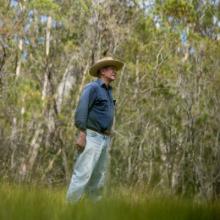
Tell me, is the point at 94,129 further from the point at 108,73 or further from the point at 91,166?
the point at 108,73

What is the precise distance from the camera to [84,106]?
5.59 m

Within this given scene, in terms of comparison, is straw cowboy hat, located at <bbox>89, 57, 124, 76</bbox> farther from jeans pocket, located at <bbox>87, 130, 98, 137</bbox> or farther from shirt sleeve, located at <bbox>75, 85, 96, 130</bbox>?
jeans pocket, located at <bbox>87, 130, 98, 137</bbox>

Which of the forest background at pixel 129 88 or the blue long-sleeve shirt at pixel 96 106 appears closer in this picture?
the blue long-sleeve shirt at pixel 96 106

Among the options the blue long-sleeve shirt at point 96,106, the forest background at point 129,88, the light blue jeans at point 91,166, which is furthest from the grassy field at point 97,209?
the forest background at point 129,88

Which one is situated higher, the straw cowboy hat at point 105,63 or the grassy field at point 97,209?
the straw cowboy hat at point 105,63

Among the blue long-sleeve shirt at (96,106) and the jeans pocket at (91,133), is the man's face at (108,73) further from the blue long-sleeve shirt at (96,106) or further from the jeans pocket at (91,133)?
the jeans pocket at (91,133)

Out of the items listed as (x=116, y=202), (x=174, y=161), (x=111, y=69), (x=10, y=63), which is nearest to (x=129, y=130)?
(x=174, y=161)

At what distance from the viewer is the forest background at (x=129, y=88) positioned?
12.7m

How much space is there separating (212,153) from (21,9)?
21.0 feet

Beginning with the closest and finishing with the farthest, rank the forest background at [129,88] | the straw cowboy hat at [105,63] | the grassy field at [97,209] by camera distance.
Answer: the grassy field at [97,209]
the straw cowboy hat at [105,63]
the forest background at [129,88]

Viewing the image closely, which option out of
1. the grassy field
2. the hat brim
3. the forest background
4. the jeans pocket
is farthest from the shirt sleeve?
the forest background

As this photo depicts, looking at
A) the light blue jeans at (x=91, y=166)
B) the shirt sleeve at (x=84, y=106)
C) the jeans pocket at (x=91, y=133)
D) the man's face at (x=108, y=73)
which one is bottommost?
the light blue jeans at (x=91, y=166)

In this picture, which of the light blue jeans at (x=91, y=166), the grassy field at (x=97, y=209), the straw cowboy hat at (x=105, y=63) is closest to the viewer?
the grassy field at (x=97, y=209)

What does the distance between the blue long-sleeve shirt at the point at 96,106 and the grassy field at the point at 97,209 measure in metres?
2.60
